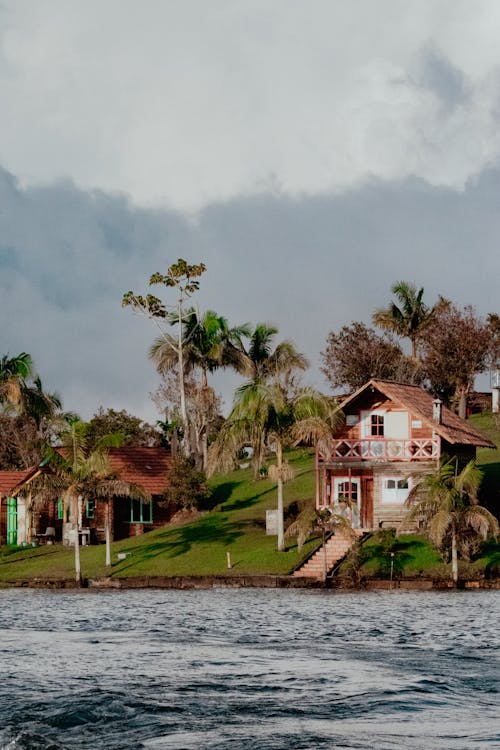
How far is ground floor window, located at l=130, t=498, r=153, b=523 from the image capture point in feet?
247

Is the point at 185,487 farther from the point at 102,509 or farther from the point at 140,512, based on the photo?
the point at 102,509

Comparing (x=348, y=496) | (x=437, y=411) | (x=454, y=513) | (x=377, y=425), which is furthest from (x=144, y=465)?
(x=454, y=513)

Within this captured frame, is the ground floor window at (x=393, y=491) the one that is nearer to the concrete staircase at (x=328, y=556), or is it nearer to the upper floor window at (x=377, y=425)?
the upper floor window at (x=377, y=425)

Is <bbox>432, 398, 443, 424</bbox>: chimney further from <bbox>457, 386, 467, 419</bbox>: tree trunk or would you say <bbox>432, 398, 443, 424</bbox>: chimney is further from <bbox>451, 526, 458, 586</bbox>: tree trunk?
<bbox>457, 386, 467, 419</bbox>: tree trunk

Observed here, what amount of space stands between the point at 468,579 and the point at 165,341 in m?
35.3

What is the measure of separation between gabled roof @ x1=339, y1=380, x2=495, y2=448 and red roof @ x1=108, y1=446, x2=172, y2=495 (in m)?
15.3

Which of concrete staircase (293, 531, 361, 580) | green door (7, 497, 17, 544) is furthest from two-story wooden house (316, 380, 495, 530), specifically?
green door (7, 497, 17, 544)

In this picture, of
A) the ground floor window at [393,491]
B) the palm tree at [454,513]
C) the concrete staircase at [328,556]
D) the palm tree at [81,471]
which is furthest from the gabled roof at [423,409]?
the palm tree at [81,471]

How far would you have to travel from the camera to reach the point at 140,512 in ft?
248

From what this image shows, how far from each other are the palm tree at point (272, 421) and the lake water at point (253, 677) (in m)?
16.8

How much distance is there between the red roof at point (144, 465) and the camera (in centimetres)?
7562

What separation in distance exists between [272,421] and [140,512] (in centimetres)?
1770

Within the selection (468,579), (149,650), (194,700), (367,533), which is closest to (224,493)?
(367,533)

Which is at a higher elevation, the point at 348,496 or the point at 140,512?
the point at 348,496
